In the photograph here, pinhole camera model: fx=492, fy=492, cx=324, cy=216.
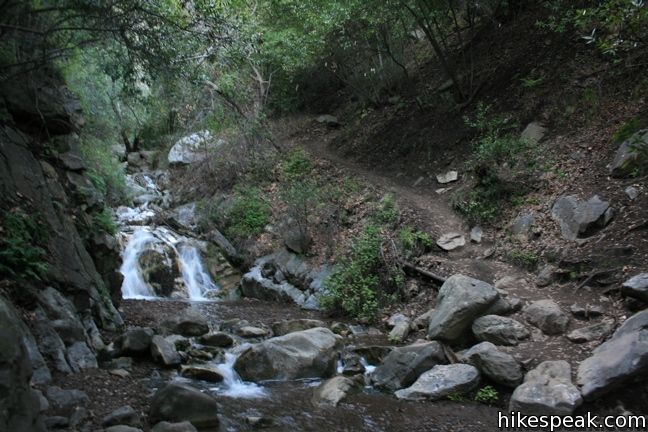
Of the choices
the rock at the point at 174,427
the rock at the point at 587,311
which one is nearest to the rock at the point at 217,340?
the rock at the point at 174,427

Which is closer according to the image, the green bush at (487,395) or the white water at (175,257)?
the green bush at (487,395)

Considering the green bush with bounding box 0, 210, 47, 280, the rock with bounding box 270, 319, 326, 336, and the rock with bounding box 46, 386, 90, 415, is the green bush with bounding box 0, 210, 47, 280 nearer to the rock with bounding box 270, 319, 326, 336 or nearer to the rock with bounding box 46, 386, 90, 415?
the rock with bounding box 46, 386, 90, 415

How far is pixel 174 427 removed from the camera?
4.73 metres

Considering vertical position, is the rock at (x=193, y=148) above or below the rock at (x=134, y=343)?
above

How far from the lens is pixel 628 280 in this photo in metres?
6.60

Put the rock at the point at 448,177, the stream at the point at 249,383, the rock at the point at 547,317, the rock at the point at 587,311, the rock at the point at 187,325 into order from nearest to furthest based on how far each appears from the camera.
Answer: the stream at the point at 249,383, the rock at the point at 587,311, the rock at the point at 547,317, the rock at the point at 187,325, the rock at the point at 448,177

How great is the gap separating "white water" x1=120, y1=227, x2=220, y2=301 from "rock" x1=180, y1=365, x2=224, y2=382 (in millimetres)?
5345

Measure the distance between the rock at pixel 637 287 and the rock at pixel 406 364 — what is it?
101 inches

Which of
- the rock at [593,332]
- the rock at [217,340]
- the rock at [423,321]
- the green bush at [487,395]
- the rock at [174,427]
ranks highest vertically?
the rock at [174,427]

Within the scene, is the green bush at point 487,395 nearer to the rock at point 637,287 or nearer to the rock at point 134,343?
the rock at point 637,287

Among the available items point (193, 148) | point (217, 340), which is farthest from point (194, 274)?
point (193, 148)

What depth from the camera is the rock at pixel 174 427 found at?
471 centimetres

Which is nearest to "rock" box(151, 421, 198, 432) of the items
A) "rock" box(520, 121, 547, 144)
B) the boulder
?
the boulder

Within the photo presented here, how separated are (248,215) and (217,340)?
6.89 meters
